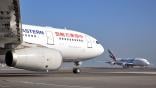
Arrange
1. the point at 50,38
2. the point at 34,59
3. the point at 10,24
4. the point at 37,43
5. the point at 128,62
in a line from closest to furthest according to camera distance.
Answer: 1. the point at 10,24
2. the point at 34,59
3. the point at 37,43
4. the point at 50,38
5. the point at 128,62

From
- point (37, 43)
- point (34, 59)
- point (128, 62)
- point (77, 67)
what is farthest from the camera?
point (128, 62)

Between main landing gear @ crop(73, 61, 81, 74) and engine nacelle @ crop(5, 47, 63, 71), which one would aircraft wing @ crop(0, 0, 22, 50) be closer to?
engine nacelle @ crop(5, 47, 63, 71)

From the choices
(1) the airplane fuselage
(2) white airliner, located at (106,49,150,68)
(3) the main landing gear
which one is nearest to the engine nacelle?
(1) the airplane fuselage

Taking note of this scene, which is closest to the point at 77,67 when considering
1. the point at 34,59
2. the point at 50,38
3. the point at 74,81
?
the point at 50,38

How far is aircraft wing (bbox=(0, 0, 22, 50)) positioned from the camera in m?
20.3

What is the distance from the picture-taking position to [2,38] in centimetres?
2580

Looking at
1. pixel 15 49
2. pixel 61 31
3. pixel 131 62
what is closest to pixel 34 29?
pixel 61 31

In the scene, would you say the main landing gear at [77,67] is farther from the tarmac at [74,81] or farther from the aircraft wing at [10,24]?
the aircraft wing at [10,24]

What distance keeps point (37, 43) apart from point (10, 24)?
24.8 feet

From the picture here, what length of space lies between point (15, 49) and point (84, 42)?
1292cm

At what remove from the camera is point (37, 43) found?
30875 millimetres

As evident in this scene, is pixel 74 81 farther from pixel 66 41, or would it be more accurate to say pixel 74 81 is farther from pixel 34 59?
pixel 66 41

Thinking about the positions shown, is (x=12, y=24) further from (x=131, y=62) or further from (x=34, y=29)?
(x=131, y=62)

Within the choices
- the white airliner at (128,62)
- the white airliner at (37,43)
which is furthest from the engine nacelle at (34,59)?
the white airliner at (128,62)
